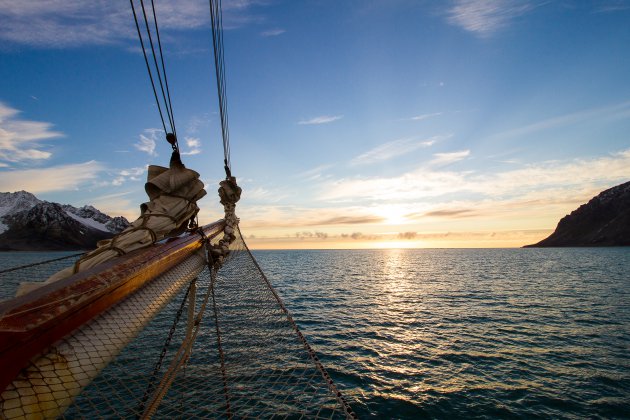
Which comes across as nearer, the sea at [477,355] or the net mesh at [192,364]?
the net mesh at [192,364]

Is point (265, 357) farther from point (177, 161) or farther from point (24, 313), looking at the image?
point (24, 313)

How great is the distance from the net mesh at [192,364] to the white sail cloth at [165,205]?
0.50 meters

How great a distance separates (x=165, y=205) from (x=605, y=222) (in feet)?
819

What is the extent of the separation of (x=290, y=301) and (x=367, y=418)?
17.9m

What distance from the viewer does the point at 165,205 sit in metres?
4.33

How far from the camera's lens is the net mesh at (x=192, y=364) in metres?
1.91

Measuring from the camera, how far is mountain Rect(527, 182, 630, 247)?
169m

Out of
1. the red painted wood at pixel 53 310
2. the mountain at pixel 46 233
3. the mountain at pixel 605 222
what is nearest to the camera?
the red painted wood at pixel 53 310

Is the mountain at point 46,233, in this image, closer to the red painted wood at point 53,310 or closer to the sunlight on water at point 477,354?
the sunlight on water at point 477,354

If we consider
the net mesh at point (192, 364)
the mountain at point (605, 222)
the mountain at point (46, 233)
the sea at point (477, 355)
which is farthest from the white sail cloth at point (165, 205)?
the mountain at point (605, 222)

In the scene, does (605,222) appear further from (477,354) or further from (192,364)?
(192,364)

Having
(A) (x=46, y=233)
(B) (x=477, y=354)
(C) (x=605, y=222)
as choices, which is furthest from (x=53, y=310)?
(C) (x=605, y=222)

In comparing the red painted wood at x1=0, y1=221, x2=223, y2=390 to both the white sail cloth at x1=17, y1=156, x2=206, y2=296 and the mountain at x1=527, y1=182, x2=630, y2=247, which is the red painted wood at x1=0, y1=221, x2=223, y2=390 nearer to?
the white sail cloth at x1=17, y1=156, x2=206, y2=296

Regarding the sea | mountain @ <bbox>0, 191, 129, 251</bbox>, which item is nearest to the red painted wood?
the sea
